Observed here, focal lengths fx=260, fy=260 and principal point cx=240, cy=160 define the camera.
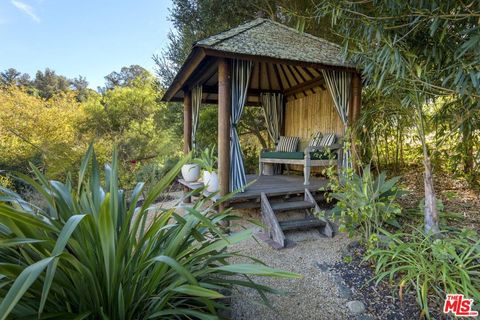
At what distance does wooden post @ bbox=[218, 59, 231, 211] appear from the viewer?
12.2 feet

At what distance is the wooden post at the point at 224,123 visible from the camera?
371cm

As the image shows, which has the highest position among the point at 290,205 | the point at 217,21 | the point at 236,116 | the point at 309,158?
the point at 217,21

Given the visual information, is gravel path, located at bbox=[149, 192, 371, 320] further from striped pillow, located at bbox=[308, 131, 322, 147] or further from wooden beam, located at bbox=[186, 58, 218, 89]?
wooden beam, located at bbox=[186, 58, 218, 89]

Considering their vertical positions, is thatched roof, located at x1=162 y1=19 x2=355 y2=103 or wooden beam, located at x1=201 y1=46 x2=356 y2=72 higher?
thatched roof, located at x1=162 y1=19 x2=355 y2=103

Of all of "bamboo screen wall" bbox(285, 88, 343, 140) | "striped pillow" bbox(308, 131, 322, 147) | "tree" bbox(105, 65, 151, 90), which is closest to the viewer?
"striped pillow" bbox(308, 131, 322, 147)

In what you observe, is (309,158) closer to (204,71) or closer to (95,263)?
(204,71)

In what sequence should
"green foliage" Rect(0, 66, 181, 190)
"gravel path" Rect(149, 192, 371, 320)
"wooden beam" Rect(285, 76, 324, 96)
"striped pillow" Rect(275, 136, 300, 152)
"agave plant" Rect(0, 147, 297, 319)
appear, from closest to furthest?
"agave plant" Rect(0, 147, 297, 319) → "gravel path" Rect(149, 192, 371, 320) → "wooden beam" Rect(285, 76, 324, 96) → "striped pillow" Rect(275, 136, 300, 152) → "green foliage" Rect(0, 66, 181, 190)

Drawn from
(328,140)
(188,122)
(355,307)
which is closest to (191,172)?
(188,122)

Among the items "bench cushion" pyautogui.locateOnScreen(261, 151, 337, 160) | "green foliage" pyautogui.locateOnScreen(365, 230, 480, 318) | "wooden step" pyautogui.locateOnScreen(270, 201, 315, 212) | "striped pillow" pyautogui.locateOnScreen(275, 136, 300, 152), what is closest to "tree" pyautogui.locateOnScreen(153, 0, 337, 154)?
"striped pillow" pyautogui.locateOnScreen(275, 136, 300, 152)

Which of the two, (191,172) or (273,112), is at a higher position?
(273,112)

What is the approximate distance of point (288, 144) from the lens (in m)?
6.34

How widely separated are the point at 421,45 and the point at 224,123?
95.2 inches

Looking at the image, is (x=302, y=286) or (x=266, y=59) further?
(x=266, y=59)

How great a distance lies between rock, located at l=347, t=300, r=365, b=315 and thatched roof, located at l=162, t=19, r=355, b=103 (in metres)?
3.07
